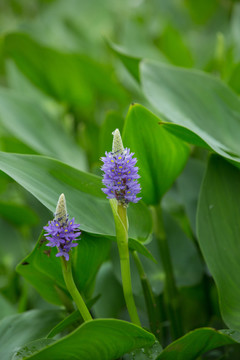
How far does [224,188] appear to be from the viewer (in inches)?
25.5

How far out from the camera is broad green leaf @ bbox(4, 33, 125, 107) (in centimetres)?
101

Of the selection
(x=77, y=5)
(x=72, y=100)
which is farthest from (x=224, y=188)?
(x=77, y=5)

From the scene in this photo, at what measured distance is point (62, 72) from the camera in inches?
41.5

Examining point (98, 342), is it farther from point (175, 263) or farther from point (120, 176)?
point (175, 263)

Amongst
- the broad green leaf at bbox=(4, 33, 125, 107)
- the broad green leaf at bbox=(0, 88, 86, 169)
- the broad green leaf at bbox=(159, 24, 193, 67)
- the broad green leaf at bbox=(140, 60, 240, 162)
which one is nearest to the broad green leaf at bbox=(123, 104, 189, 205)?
the broad green leaf at bbox=(140, 60, 240, 162)

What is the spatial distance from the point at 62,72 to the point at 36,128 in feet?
0.64

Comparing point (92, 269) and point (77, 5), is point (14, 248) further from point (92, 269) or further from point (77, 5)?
point (77, 5)

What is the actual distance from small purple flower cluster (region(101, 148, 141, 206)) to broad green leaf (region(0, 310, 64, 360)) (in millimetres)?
247

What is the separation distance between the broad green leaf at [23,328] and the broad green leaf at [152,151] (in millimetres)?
207

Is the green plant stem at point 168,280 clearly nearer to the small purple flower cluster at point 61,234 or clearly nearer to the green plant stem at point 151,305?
the green plant stem at point 151,305

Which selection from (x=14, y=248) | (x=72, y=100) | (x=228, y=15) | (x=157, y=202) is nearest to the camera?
(x=157, y=202)

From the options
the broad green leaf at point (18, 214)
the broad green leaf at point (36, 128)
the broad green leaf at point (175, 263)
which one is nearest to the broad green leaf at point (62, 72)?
the broad green leaf at point (36, 128)

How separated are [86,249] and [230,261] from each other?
0.62ft

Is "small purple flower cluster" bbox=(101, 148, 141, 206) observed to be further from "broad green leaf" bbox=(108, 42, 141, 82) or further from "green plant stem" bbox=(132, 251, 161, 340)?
"broad green leaf" bbox=(108, 42, 141, 82)
